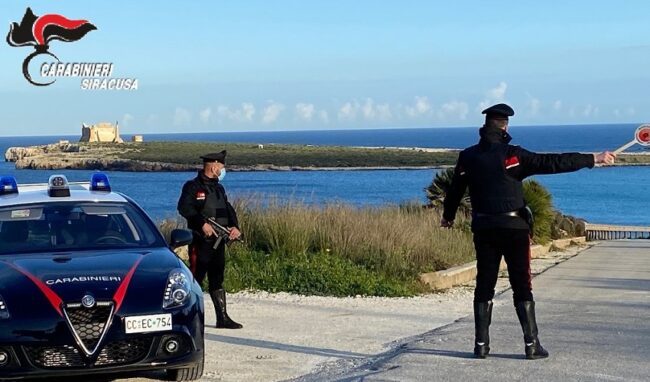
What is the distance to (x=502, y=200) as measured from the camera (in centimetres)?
826

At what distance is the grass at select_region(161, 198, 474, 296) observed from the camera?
45.9ft

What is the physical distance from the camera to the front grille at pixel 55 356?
7262mm

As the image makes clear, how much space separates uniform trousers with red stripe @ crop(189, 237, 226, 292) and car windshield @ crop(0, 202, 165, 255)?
4.21 ft

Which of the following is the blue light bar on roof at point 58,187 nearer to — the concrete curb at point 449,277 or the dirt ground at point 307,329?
the dirt ground at point 307,329

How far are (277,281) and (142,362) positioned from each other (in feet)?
21.5

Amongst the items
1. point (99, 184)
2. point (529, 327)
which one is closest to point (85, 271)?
point (99, 184)

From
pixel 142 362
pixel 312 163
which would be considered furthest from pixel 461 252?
pixel 312 163

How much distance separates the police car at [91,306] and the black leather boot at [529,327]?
2.53 metres

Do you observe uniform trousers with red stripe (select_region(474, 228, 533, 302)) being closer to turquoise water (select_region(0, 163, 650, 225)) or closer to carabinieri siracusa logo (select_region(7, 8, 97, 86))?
carabinieri siracusa logo (select_region(7, 8, 97, 86))

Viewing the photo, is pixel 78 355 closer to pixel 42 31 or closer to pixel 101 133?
pixel 42 31

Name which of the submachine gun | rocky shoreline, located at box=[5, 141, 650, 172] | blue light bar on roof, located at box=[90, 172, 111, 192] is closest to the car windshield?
blue light bar on roof, located at box=[90, 172, 111, 192]

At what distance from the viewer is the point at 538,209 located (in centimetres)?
2670

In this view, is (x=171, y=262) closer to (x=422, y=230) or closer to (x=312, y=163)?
(x=422, y=230)

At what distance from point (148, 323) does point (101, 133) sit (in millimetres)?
165308
